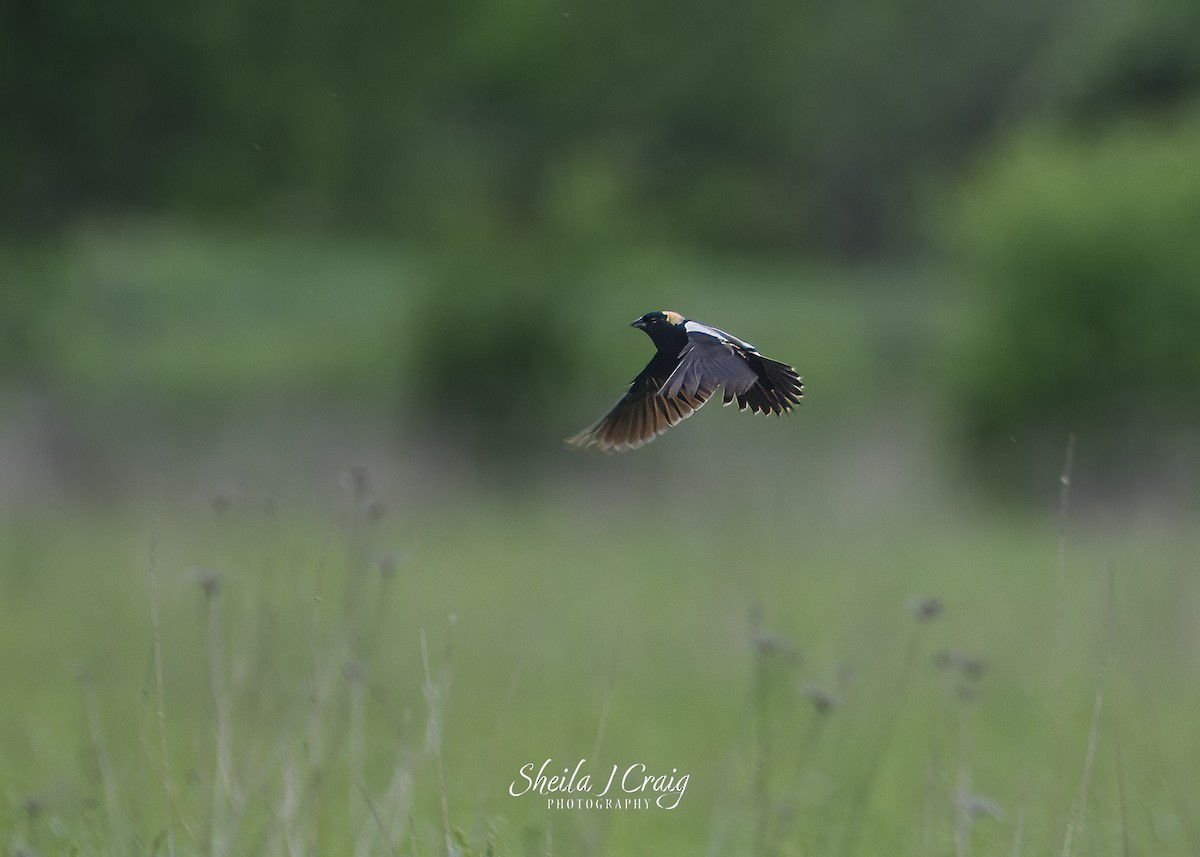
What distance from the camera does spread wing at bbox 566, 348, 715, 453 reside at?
2.00 meters

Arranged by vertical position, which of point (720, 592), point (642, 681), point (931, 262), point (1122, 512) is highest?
point (931, 262)

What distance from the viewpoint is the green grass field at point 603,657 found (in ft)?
10.8

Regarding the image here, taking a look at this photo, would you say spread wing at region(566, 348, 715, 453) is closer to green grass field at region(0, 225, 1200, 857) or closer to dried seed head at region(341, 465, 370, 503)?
green grass field at region(0, 225, 1200, 857)

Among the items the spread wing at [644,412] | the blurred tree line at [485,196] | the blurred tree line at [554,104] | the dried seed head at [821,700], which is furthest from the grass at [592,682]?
the blurred tree line at [554,104]

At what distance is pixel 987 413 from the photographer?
16438 millimetres

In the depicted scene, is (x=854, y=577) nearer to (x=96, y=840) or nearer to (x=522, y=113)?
(x=96, y=840)

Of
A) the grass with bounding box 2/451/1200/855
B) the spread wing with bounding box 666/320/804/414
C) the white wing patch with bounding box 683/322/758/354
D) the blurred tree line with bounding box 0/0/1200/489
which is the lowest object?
the grass with bounding box 2/451/1200/855

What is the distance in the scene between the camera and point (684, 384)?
1955mm

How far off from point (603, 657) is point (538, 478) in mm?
7627

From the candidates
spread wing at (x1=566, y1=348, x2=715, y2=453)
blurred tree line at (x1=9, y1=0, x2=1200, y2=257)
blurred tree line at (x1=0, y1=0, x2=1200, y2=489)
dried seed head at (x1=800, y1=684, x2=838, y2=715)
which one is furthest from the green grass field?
A: blurred tree line at (x1=9, y1=0, x2=1200, y2=257)

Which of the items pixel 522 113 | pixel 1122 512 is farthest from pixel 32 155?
pixel 522 113

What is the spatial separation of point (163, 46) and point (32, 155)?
63.3 inches

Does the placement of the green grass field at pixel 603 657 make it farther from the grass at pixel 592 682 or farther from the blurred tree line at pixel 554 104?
the blurred tree line at pixel 554 104

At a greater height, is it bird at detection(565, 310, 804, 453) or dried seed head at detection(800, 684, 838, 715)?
bird at detection(565, 310, 804, 453)
